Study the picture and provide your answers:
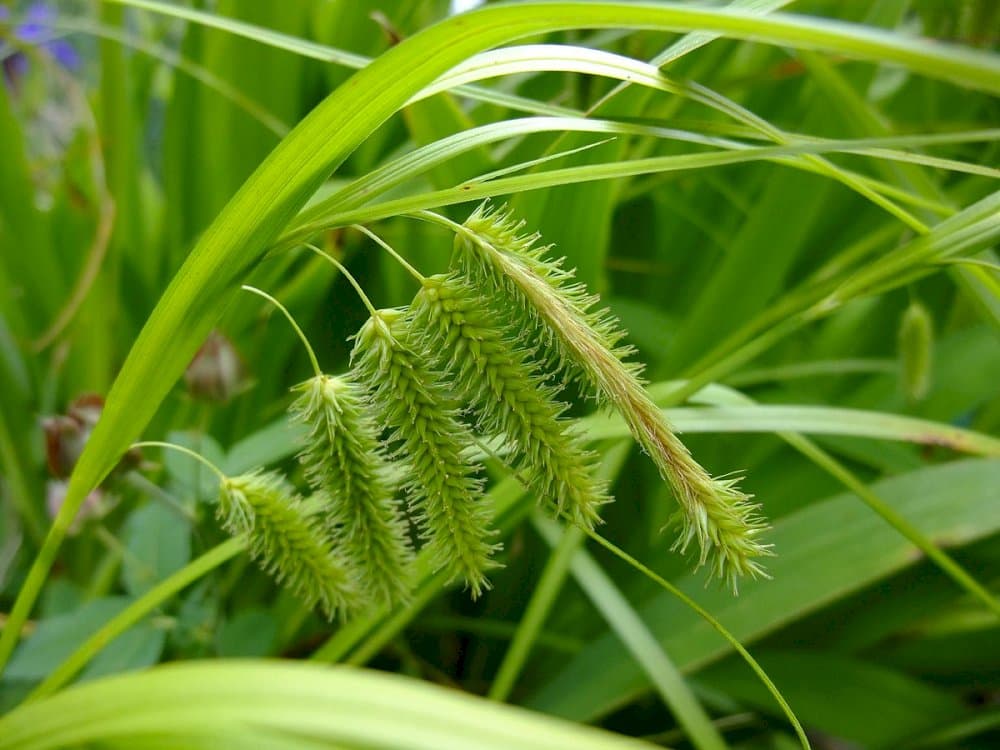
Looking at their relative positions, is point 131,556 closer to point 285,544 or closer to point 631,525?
point 285,544

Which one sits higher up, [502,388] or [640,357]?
[640,357]

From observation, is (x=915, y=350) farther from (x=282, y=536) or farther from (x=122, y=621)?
(x=122, y=621)

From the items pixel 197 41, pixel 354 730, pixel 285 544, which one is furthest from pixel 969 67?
pixel 197 41

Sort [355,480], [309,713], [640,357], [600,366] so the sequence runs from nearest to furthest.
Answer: [309,713] < [600,366] < [355,480] < [640,357]

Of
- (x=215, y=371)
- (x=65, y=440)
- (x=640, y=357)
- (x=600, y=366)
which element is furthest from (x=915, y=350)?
(x=65, y=440)

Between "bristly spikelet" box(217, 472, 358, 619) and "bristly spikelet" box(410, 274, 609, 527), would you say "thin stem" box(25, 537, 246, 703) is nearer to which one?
"bristly spikelet" box(217, 472, 358, 619)

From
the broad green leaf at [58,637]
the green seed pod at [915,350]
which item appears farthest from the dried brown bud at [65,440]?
the green seed pod at [915,350]
